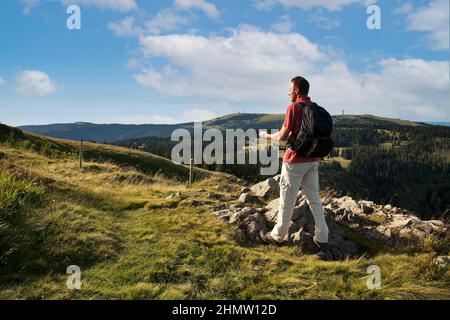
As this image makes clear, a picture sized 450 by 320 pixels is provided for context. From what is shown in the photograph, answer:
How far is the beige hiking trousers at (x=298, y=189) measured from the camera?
7.55 m

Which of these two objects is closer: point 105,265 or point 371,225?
point 105,265

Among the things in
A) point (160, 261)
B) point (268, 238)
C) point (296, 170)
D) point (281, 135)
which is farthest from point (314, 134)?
point (160, 261)

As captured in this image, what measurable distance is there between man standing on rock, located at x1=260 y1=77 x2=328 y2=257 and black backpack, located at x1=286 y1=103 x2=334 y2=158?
0.54ft

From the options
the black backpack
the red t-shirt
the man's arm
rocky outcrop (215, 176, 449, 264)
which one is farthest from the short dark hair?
rocky outcrop (215, 176, 449, 264)

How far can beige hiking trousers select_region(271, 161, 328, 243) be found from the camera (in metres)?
7.55

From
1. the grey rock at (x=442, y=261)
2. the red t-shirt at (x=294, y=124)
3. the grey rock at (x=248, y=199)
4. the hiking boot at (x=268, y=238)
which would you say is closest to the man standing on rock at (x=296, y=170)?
the red t-shirt at (x=294, y=124)

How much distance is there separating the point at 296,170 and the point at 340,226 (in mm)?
3582

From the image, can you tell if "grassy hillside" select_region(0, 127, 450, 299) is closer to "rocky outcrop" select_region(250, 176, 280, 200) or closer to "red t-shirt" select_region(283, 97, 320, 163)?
"red t-shirt" select_region(283, 97, 320, 163)

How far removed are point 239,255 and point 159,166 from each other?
61854mm
